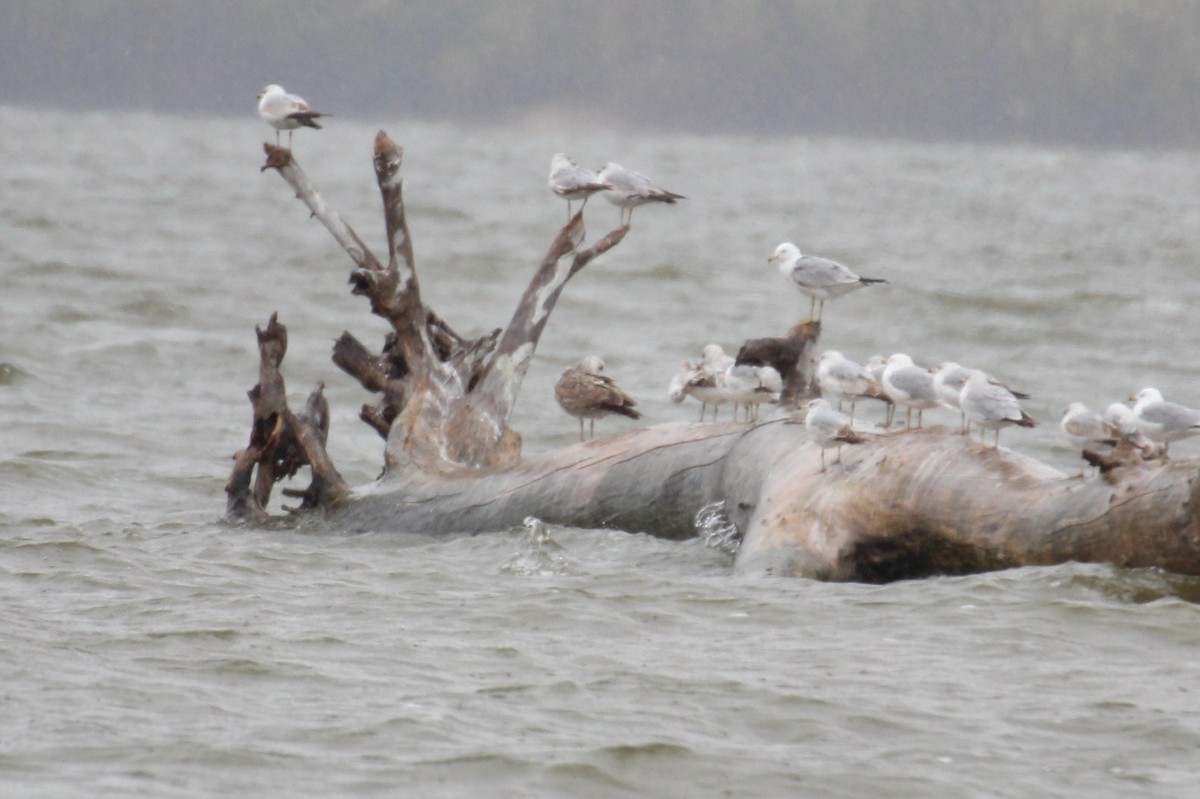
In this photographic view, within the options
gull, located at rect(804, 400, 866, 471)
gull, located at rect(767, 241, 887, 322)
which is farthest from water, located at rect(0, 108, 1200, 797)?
gull, located at rect(767, 241, 887, 322)

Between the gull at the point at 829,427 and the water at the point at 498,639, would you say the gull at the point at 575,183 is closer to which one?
the water at the point at 498,639

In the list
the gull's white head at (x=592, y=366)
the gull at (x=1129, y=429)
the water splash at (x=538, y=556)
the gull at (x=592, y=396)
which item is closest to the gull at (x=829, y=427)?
the gull at (x=1129, y=429)

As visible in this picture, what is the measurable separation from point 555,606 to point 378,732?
182 cm

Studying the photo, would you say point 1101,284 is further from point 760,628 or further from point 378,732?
point 378,732

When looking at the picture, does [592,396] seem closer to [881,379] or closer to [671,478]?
[671,478]

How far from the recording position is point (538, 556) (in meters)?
8.51

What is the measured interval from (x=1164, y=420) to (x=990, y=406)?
71cm

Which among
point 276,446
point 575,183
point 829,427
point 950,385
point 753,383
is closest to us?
point 829,427

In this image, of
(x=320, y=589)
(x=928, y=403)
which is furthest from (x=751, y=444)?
(x=320, y=589)

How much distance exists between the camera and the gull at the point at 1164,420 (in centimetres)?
748

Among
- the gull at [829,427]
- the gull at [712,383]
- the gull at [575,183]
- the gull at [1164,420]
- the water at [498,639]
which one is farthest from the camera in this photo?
the gull at [575,183]

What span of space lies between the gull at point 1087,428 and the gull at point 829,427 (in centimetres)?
98

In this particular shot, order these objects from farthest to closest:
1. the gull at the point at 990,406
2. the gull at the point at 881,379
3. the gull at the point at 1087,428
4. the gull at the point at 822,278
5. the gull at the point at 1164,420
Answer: the gull at the point at 822,278
the gull at the point at 881,379
the gull at the point at 1087,428
the gull at the point at 990,406
the gull at the point at 1164,420

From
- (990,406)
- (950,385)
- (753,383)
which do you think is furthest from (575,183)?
(990,406)
